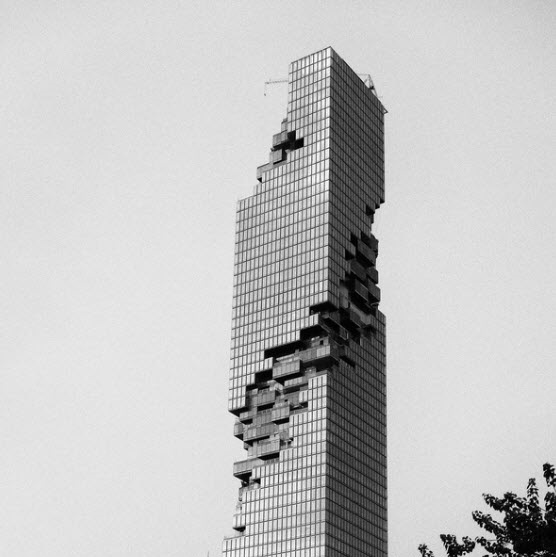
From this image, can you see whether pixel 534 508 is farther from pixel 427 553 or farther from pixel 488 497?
pixel 427 553

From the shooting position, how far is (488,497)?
6266 cm

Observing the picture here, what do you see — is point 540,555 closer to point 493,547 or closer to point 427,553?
point 493,547

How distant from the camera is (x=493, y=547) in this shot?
62.0 metres

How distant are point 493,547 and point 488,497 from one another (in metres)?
2.22

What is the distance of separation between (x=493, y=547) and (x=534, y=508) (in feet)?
8.65

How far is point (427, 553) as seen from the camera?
65188mm

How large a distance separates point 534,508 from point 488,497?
2.32 metres

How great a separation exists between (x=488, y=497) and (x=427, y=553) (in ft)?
15.2

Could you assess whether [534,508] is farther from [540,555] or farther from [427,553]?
[427,553]

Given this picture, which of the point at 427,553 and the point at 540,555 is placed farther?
the point at 427,553

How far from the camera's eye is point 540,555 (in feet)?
198

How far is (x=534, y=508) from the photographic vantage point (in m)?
61.2

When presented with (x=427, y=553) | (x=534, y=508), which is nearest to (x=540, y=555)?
(x=534, y=508)

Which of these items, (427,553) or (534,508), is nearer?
(534,508)
